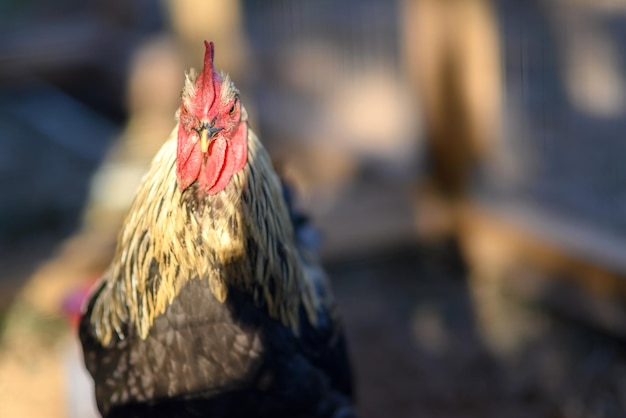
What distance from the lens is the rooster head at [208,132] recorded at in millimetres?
2111

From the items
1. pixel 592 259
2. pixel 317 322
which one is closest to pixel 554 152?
pixel 592 259

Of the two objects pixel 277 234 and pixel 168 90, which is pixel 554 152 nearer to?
pixel 277 234

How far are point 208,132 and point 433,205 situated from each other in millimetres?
3327

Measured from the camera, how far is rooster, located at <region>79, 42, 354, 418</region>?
217 cm

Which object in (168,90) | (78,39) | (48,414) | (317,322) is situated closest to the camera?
(317,322)

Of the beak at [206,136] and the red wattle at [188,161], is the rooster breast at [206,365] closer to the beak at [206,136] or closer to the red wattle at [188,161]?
the red wattle at [188,161]

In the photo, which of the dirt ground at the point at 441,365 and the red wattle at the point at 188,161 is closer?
the red wattle at the point at 188,161

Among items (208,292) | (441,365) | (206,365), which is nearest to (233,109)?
(208,292)

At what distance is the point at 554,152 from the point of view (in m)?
4.76

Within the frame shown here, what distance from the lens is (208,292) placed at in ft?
7.64

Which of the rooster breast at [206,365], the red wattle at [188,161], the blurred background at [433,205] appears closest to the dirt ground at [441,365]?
the blurred background at [433,205]

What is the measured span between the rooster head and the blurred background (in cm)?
121

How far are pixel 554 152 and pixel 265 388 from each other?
9.70ft

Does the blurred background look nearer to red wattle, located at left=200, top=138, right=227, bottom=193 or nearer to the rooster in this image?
the rooster
